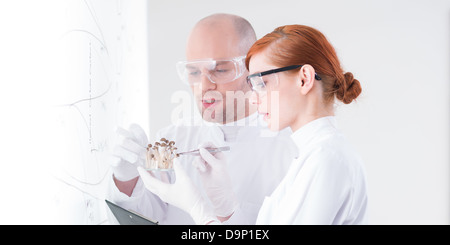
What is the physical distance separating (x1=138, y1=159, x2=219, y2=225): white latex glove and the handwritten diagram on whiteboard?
0.80 feet

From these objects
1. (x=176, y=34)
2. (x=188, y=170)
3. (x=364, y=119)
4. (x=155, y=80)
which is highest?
(x=176, y=34)

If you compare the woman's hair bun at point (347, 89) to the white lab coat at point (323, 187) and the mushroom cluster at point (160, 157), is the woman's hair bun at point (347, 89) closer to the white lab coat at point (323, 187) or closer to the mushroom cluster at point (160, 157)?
the white lab coat at point (323, 187)

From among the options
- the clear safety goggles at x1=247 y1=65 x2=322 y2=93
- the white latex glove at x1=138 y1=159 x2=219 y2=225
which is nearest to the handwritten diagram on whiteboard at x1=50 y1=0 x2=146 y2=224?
the white latex glove at x1=138 y1=159 x2=219 y2=225

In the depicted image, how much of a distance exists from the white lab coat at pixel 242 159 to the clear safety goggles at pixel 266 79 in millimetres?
376

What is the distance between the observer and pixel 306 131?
106 cm

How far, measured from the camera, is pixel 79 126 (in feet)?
4.15

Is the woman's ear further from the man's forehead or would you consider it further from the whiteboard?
the whiteboard

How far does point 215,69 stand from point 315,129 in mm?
486

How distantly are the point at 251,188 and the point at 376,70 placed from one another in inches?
27.1

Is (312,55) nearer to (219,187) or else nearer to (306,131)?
(306,131)

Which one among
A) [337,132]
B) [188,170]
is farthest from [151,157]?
[337,132]

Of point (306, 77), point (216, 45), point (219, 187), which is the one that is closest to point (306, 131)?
point (306, 77)
